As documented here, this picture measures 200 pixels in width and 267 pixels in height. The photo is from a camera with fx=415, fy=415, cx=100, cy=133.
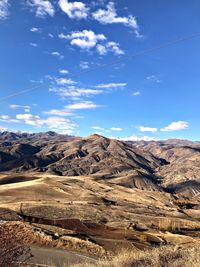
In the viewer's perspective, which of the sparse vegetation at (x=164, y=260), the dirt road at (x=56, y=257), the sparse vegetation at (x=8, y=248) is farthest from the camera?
the dirt road at (x=56, y=257)

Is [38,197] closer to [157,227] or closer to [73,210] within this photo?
[73,210]

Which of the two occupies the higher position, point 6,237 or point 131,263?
point 6,237

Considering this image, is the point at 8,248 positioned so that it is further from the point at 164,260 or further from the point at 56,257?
the point at 56,257

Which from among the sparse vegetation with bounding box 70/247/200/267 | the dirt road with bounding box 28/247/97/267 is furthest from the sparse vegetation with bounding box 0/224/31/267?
the dirt road with bounding box 28/247/97/267

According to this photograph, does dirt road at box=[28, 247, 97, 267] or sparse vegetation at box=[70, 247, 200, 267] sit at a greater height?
sparse vegetation at box=[70, 247, 200, 267]

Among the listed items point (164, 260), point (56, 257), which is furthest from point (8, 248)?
point (56, 257)

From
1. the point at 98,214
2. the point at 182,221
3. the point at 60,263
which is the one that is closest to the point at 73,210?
the point at 98,214

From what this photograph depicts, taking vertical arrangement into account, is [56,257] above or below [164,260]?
below

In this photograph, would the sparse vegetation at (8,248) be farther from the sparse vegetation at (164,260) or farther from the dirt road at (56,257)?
the dirt road at (56,257)

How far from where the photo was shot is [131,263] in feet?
49.1

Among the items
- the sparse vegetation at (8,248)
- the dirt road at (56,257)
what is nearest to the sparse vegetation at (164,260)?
the sparse vegetation at (8,248)

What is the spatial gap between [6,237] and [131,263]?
4.69m

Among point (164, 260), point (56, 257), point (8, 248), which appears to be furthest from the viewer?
point (56, 257)

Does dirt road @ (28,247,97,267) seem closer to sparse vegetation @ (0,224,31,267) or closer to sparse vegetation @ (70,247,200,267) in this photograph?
sparse vegetation @ (70,247,200,267)
